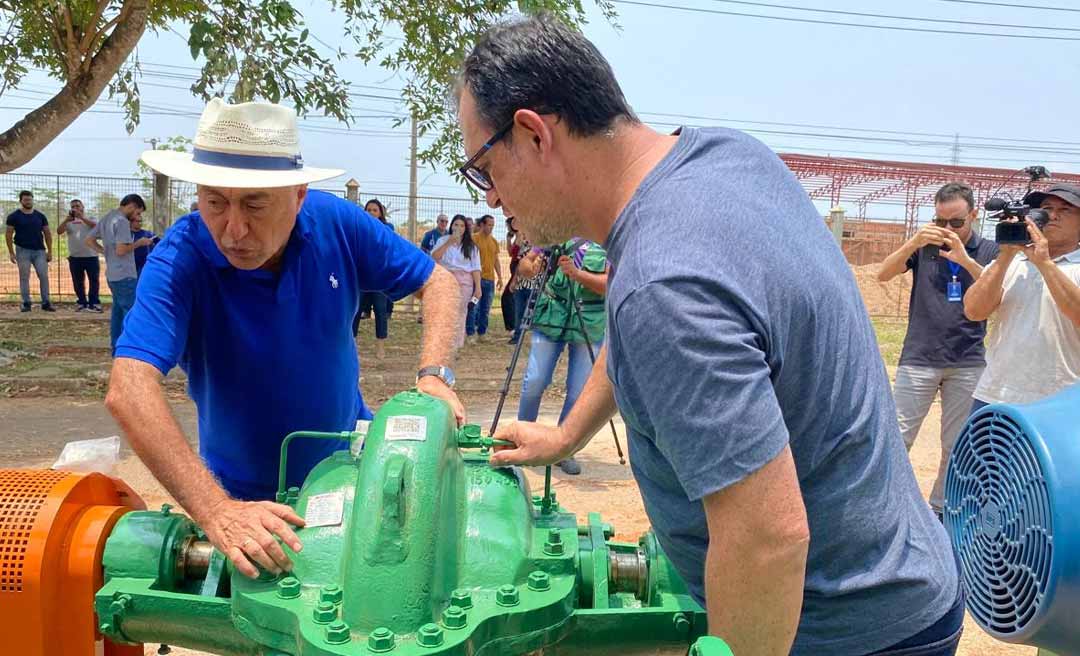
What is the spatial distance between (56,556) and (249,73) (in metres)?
6.22

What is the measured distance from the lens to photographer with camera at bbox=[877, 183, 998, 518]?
4.77 meters

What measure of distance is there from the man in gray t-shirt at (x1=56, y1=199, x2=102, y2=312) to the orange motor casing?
517 inches

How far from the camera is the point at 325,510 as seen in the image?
5.03ft

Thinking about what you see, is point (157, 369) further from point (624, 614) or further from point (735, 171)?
point (735, 171)

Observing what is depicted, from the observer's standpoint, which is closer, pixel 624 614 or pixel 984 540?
pixel 624 614

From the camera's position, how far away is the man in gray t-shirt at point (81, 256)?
528 inches

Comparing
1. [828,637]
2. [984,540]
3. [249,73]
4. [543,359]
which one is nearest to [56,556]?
[828,637]

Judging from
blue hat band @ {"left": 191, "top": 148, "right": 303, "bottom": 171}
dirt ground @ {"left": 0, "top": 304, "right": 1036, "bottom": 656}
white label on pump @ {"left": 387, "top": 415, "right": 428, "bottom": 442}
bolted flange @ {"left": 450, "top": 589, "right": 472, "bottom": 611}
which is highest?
blue hat band @ {"left": 191, "top": 148, "right": 303, "bottom": 171}

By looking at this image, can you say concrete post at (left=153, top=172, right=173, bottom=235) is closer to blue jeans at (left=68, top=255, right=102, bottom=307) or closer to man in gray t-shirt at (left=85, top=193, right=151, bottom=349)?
blue jeans at (left=68, top=255, right=102, bottom=307)

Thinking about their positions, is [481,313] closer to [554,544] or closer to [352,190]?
[352,190]

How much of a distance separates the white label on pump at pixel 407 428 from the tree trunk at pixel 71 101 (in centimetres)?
732

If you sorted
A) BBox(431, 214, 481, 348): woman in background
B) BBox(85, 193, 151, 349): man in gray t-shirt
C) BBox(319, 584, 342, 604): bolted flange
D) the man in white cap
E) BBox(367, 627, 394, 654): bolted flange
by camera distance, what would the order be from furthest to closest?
1. BBox(431, 214, 481, 348): woman in background
2. BBox(85, 193, 151, 349): man in gray t-shirt
3. the man in white cap
4. BBox(319, 584, 342, 604): bolted flange
5. BBox(367, 627, 394, 654): bolted flange

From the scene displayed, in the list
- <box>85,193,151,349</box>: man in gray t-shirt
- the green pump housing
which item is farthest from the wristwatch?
<box>85,193,151,349</box>: man in gray t-shirt

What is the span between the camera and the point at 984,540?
192 cm
